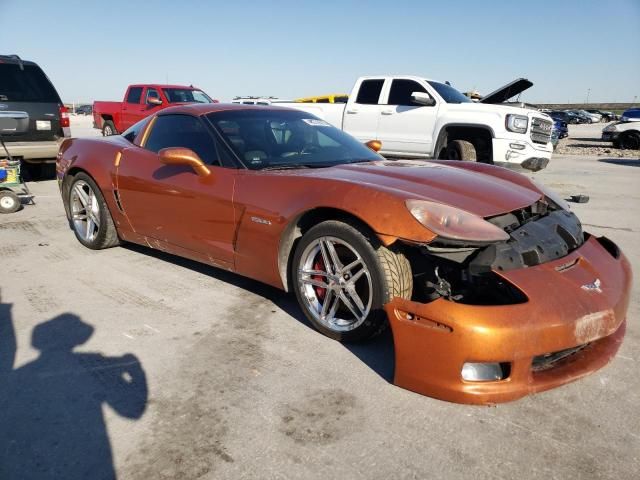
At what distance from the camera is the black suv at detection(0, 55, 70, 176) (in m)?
7.55

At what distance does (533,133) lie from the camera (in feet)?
26.1

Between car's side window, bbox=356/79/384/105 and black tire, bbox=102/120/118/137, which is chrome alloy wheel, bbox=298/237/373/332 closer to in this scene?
car's side window, bbox=356/79/384/105

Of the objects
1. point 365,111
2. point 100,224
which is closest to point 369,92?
point 365,111

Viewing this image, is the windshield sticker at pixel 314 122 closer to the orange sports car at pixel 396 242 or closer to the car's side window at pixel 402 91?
the orange sports car at pixel 396 242

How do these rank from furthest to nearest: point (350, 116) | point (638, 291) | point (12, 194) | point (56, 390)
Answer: point (350, 116)
point (12, 194)
point (638, 291)
point (56, 390)

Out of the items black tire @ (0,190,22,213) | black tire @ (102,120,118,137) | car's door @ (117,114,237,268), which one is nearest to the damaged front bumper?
car's door @ (117,114,237,268)

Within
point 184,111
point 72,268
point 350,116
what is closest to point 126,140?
point 184,111

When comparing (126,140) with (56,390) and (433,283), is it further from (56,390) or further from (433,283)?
(433,283)

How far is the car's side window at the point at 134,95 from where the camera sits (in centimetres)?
1483

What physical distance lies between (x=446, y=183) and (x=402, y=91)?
267 inches

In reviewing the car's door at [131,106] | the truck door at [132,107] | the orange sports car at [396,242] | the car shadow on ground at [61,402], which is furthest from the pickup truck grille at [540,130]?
the car's door at [131,106]

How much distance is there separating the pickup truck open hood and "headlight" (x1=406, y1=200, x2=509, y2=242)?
290 inches

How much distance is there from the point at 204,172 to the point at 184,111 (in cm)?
83

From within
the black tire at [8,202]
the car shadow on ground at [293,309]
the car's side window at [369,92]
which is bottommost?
the car shadow on ground at [293,309]
